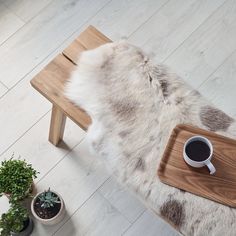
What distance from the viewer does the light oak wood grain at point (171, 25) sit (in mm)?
1895

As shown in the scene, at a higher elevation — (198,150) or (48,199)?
(198,150)

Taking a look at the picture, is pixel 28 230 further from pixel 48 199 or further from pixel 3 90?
pixel 3 90

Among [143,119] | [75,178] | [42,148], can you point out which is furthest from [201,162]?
[42,148]

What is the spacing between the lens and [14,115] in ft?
5.72

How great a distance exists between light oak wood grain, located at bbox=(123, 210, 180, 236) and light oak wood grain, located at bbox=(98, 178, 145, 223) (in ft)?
0.08

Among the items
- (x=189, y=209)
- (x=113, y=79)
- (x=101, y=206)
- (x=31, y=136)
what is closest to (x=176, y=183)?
(x=189, y=209)

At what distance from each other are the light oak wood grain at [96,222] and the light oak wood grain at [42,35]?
0.61 m

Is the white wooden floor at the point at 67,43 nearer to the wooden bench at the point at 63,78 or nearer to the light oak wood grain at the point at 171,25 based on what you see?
the light oak wood grain at the point at 171,25

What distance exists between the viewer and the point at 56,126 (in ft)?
5.14

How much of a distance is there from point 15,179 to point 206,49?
3.21 ft

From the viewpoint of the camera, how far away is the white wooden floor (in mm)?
1590

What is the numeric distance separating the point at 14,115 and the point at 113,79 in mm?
585

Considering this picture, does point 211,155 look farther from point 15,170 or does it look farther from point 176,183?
point 15,170

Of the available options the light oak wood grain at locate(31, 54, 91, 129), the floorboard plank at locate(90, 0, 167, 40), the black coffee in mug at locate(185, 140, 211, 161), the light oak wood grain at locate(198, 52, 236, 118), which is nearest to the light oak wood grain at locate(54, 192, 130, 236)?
the light oak wood grain at locate(31, 54, 91, 129)
